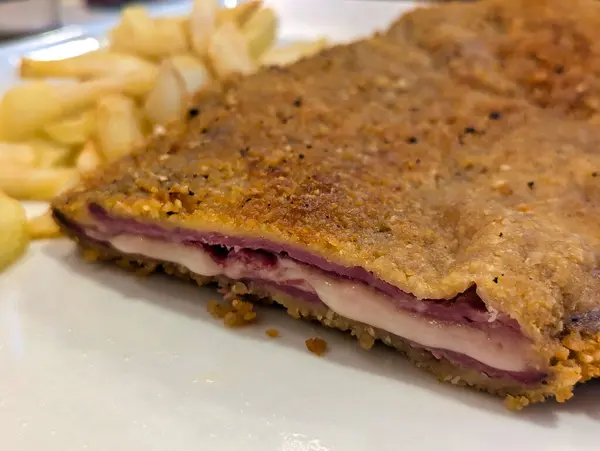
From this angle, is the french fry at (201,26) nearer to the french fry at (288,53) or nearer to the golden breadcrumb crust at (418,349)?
the french fry at (288,53)

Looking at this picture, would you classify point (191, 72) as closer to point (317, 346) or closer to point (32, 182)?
point (32, 182)

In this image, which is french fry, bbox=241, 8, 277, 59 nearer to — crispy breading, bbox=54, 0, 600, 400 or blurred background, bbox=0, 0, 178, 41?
crispy breading, bbox=54, 0, 600, 400

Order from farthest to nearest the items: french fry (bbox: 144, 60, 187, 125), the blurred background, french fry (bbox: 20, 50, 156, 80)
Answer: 1. the blurred background
2. french fry (bbox: 20, 50, 156, 80)
3. french fry (bbox: 144, 60, 187, 125)

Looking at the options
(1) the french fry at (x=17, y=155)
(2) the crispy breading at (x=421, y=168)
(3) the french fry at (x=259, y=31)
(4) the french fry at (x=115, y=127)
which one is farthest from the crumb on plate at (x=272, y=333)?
(3) the french fry at (x=259, y=31)

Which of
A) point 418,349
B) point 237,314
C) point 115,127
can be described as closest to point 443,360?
point 418,349

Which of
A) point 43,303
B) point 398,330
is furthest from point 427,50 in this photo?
point 43,303

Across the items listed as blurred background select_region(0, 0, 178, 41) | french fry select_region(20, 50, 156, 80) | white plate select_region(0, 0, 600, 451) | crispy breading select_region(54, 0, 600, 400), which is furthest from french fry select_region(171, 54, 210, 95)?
blurred background select_region(0, 0, 178, 41)
